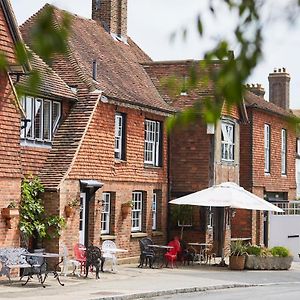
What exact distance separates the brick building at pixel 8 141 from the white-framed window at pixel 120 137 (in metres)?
6.88

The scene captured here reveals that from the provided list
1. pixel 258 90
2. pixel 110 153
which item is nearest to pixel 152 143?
pixel 110 153

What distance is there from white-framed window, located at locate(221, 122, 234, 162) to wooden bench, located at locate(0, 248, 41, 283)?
48.2ft

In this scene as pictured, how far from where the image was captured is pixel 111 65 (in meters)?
32.7

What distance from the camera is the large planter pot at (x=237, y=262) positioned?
30516 millimetres

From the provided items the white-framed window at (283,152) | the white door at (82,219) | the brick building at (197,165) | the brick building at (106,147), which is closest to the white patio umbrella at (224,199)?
the brick building at (106,147)

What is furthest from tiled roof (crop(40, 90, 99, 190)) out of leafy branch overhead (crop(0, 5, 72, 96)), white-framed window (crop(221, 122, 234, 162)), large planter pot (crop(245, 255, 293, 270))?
leafy branch overhead (crop(0, 5, 72, 96))

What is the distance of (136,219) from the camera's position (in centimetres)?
3127

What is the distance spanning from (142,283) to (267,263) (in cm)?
883

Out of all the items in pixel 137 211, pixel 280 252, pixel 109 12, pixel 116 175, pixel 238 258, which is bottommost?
pixel 238 258

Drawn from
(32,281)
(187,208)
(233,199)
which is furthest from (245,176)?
(32,281)

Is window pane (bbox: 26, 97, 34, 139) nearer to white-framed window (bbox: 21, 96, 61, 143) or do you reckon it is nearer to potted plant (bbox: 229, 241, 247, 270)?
white-framed window (bbox: 21, 96, 61, 143)

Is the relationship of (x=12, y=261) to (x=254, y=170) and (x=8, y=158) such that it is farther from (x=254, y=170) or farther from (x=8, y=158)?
(x=254, y=170)

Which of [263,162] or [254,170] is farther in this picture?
[263,162]

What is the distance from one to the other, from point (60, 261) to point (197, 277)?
4.45m
